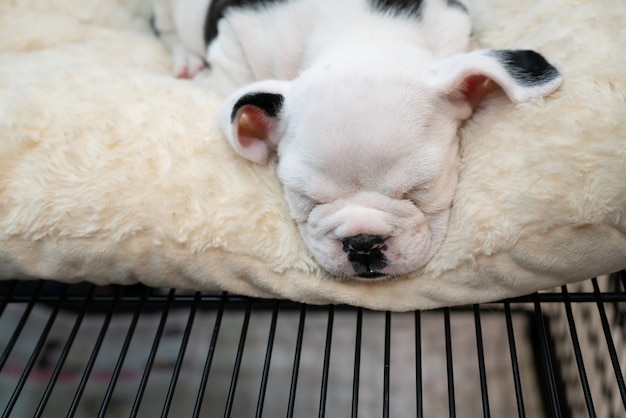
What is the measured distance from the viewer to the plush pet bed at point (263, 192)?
80 cm

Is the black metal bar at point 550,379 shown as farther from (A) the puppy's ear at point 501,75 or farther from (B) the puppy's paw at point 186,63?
(B) the puppy's paw at point 186,63

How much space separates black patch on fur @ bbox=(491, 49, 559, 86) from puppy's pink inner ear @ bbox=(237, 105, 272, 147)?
365 mm

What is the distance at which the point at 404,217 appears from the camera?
89cm

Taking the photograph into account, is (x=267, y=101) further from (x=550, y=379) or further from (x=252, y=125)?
(x=550, y=379)

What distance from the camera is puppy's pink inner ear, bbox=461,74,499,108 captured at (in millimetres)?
927

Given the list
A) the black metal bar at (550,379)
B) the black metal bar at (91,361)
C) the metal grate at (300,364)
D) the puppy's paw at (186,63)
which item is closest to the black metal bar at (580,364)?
the black metal bar at (550,379)

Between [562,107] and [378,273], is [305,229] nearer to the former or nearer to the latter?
[378,273]

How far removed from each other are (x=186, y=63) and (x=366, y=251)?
36.4 inches

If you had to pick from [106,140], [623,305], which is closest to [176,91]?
[106,140]

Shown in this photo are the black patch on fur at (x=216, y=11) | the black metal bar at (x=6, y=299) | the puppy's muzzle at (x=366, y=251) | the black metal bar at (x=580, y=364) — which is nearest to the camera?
the black metal bar at (x=580, y=364)

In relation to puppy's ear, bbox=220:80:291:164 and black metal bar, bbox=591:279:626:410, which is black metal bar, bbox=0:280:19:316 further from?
black metal bar, bbox=591:279:626:410

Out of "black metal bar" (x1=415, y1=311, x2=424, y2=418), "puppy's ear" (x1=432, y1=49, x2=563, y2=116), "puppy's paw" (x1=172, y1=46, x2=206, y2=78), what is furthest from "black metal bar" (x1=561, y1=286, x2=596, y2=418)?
"puppy's paw" (x1=172, y1=46, x2=206, y2=78)

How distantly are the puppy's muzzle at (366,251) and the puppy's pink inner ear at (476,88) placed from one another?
0.87ft

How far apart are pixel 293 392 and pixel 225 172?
36 centimetres
